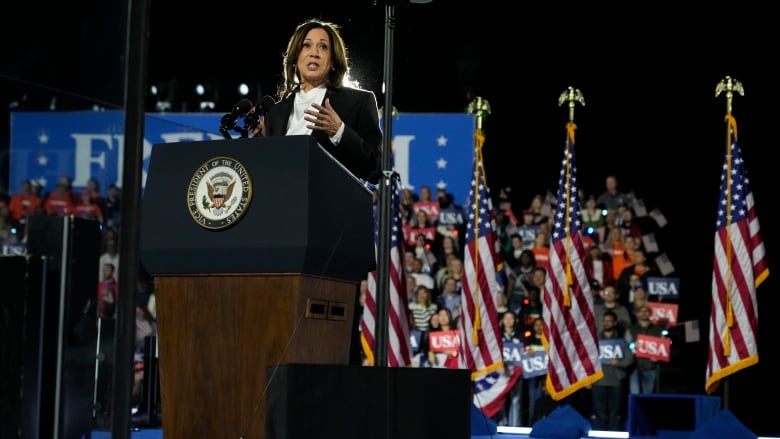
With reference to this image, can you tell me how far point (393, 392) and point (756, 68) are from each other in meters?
13.2

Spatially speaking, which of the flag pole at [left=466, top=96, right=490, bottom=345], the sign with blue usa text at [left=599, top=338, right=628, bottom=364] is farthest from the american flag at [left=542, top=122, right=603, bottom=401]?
the flag pole at [left=466, top=96, right=490, bottom=345]

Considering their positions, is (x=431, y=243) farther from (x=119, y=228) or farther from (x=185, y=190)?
(x=119, y=228)

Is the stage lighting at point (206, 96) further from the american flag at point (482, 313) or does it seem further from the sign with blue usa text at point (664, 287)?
the sign with blue usa text at point (664, 287)

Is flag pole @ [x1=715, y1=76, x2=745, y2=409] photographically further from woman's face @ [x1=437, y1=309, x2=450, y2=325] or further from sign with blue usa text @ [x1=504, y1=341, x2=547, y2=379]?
woman's face @ [x1=437, y1=309, x2=450, y2=325]

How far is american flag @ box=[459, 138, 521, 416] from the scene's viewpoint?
9594 millimetres

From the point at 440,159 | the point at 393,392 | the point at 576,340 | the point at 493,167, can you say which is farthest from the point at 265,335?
the point at 493,167

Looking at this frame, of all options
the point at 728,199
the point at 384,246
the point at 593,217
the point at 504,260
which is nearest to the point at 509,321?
the point at 504,260

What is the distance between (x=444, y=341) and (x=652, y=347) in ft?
6.50

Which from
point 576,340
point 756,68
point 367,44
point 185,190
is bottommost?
point 576,340

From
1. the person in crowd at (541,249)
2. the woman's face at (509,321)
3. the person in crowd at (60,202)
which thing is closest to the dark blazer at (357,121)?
the person in crowd at (60,202)

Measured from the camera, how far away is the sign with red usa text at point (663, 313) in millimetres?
9797

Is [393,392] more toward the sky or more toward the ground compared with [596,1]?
more toward the ground

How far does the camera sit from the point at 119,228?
147 cm

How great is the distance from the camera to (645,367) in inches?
373
